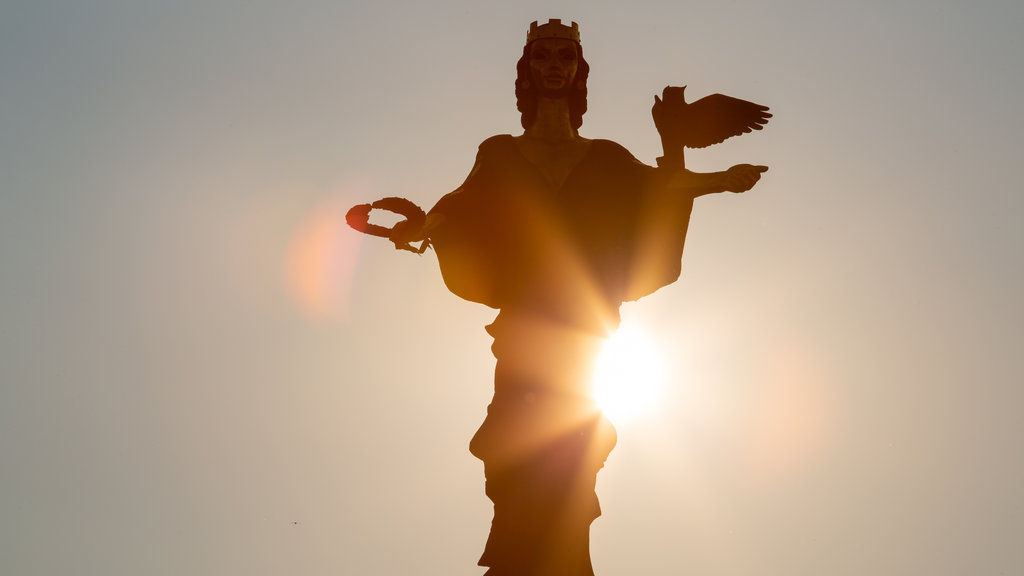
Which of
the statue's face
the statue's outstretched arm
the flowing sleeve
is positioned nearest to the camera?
the statue's outstretched arm

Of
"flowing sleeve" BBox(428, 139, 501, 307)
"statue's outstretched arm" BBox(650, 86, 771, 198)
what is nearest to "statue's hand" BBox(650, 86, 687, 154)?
"statue's outstretched arm" BBox(650, 86, 771, 198)

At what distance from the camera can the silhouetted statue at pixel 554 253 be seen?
1122 centimetres

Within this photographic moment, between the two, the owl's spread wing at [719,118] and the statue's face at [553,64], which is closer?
the owl's spread wing at [719,118]

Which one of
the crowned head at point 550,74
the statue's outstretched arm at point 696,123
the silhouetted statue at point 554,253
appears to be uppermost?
the crowned head at point 550,74

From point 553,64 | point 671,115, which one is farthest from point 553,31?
point 671,115

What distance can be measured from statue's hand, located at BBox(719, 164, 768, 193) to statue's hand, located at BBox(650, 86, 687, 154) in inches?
22.1

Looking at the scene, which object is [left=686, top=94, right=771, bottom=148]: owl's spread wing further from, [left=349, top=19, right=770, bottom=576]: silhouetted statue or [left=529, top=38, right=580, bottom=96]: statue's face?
[left=529, top=38, right=580, bottom=96]: statue's face

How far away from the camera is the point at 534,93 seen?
1229cm

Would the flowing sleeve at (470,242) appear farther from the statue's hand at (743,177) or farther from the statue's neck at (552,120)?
the statue's hand at (743,177)

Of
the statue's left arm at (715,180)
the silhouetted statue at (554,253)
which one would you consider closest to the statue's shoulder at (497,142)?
the silhouetted statue at (554,253)

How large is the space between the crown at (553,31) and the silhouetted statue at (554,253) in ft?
0.04

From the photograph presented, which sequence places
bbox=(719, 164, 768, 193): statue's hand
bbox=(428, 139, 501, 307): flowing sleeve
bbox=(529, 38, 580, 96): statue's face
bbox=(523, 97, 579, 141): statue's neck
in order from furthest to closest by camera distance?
bbox=(523, 97, 579, 141): statue's neck, bbox=(529, 38, 580, 96): statue's face, bbox=(428, 139, 501, 307): flowing sleeve, bbox=(719, 164, 768, 193): statue's hand

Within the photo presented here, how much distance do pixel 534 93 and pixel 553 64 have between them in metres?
0.31

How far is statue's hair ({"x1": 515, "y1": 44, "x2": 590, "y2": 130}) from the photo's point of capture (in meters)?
12.3
